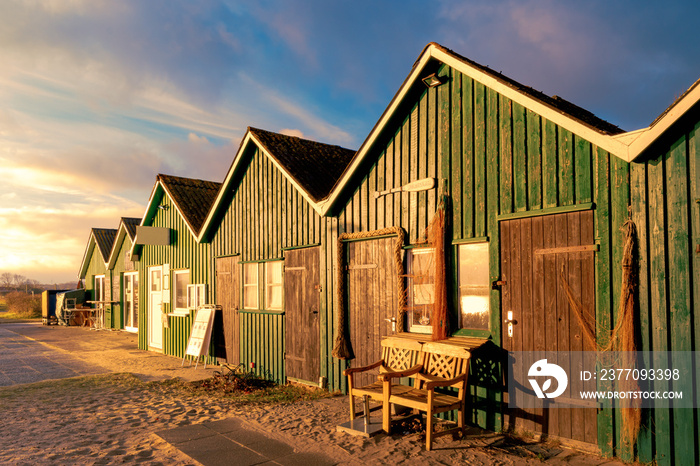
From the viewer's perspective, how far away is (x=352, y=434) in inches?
261

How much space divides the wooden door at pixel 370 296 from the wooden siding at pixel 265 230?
0.77 meters

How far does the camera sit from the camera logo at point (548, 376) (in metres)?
5.99

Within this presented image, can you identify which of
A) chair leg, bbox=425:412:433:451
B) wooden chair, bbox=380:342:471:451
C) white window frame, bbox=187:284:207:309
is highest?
white window frame, bbox=187:284:207:309

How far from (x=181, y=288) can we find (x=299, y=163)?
19.9 feet

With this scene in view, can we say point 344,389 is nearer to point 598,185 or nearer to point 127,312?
point 598,185

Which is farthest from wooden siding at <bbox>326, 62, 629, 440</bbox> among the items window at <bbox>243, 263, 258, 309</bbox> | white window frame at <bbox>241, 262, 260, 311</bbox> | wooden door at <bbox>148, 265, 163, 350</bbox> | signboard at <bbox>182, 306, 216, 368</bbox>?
wooden door at <bbox>148, 265, 163, 350</bbox>

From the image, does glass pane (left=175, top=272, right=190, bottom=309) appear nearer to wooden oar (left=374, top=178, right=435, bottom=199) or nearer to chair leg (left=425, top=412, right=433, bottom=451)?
wooden oar (left=374, top=178, right=435, bottom=199)

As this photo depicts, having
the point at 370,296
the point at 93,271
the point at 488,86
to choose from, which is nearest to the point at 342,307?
the point at 370,296

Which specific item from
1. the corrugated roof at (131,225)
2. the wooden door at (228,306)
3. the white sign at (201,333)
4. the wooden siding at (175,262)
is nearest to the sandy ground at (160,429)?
the wooden door at (228,306)

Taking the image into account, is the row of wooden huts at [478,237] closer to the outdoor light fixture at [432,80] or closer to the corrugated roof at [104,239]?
the outdoor light fixture at [432,80]

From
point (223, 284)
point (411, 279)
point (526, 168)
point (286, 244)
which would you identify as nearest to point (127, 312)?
point (223, 284)

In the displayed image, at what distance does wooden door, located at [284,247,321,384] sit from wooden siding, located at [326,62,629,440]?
58.3 inches

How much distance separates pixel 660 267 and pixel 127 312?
21.9m

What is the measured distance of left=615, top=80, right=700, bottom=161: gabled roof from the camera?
4930mm
